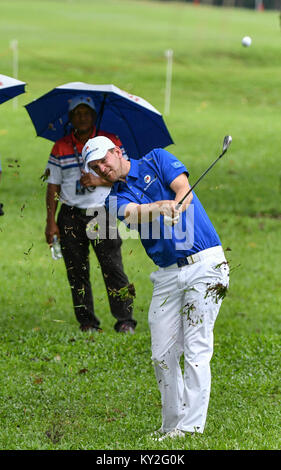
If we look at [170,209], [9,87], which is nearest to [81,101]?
[9,87]

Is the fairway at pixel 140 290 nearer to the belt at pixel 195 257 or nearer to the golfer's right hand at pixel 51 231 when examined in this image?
the belt at pixel 195 257

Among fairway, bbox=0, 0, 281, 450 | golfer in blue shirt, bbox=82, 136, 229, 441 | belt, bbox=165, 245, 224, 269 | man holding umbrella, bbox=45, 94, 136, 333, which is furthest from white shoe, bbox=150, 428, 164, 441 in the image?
man holding umbrella, bbox=45, 94, 136, 333

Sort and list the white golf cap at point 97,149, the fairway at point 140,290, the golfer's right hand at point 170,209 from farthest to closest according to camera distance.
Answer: the fairway at point 140,290 < the white golf cap at point 97,149 < the golfer's right hand at point 170,209

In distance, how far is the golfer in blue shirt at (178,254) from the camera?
555cm

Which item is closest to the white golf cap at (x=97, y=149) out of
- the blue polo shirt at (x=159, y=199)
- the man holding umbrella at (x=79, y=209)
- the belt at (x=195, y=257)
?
the blue polo shirt at (x=159, y=199)

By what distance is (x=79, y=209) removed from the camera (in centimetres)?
855

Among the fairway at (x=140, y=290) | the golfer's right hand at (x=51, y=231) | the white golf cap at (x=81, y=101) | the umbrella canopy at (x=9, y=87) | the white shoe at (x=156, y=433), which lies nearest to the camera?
the white shoe at (x=156, y=433)

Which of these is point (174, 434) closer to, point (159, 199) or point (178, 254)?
point (178, 254)

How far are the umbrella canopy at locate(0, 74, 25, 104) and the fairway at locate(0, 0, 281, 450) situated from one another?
613mm

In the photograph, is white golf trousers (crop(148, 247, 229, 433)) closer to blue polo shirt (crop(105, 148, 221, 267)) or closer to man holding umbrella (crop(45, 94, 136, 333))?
blue polo shirt (crop(105, 148, 221, 267))

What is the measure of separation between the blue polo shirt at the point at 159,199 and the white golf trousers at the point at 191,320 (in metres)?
0.13

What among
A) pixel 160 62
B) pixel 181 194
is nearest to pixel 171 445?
pixel 181 194

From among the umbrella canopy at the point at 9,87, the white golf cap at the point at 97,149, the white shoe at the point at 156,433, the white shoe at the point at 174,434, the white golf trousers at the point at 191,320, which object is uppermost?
the white golf cap at the point at 97,149

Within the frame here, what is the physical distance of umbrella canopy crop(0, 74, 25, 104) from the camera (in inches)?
304
